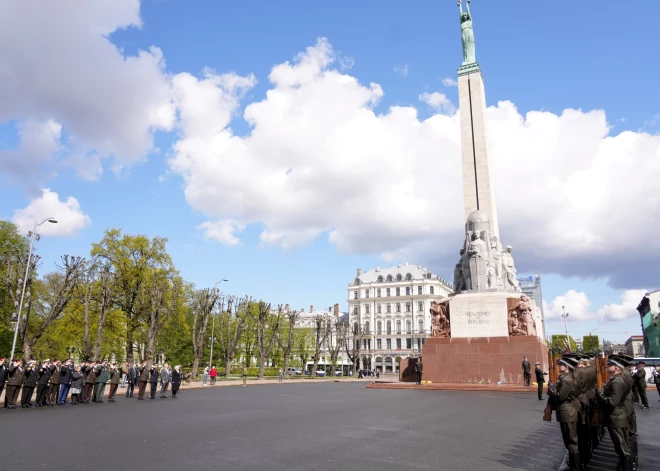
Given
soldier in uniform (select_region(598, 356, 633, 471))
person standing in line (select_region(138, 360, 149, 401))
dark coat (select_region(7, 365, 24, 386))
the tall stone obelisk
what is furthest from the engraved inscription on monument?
dark coat (select_region(7, 365, 24, 386))

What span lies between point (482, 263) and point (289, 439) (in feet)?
63.8

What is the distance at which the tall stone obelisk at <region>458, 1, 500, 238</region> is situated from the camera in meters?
30.6

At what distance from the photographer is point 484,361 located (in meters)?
24.0

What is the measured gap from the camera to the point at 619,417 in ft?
Answer: 22.7

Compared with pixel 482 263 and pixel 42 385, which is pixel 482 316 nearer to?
pixel 482 263

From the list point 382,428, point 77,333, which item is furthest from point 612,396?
point 77,333

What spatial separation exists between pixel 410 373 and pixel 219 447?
23.8 m

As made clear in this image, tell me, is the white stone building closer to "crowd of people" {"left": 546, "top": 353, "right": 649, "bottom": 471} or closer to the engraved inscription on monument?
the engraved inscription on monument

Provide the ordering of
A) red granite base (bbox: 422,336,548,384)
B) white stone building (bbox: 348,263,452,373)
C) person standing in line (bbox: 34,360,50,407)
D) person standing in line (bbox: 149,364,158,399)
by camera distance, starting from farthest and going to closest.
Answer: white stone building (bbox: 348,263,452,373) < red granite base (bbox: 422,336,548,384) < person standing in line (bbox: 149,364,158,399) < person standing in line (bbox: 34,360,50,407)

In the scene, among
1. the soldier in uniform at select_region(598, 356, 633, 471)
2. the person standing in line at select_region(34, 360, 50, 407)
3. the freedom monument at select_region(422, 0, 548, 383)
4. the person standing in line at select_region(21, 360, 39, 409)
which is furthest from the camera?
the freedom monument at select_region(422, 0, 548, 383)

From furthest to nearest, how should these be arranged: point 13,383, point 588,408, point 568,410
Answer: point 13,383 → point 588,408 → point 568,410

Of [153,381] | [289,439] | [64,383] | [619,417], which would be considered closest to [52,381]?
[64,383]

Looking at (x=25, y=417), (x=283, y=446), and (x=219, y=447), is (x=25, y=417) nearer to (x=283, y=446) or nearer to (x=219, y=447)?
(x=219, y=447)

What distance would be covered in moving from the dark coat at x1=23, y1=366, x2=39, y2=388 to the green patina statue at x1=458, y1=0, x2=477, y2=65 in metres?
31.4
